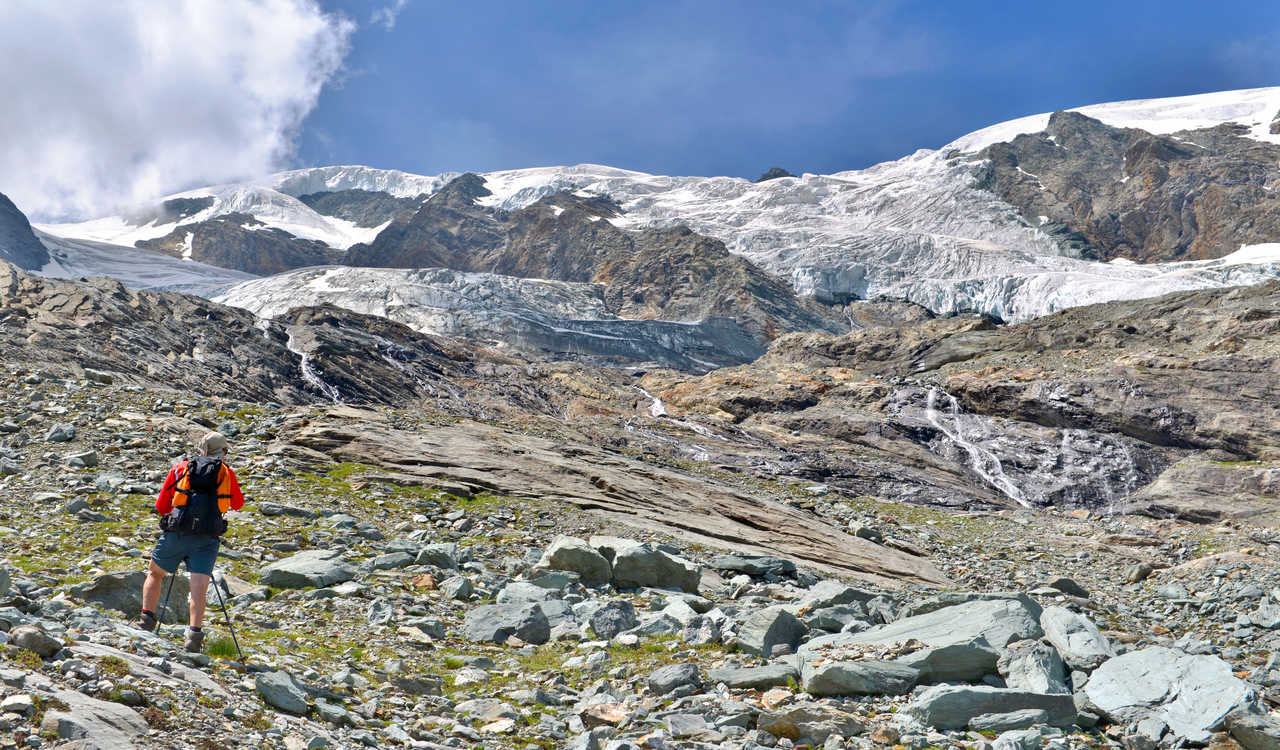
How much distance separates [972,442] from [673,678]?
205ft

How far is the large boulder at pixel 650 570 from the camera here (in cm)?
1562

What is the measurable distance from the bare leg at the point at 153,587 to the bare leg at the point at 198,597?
0.62 meters

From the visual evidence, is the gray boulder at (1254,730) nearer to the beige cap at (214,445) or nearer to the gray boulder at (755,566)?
the gray boulder at (755,566)

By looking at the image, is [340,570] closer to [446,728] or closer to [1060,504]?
[446,728]

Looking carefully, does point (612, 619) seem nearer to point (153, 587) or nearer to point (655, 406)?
point (153, 587)

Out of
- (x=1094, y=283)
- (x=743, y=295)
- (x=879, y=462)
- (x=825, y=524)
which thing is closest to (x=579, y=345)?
(x=743, y=295)

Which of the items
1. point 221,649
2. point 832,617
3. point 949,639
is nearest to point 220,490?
point 221,649

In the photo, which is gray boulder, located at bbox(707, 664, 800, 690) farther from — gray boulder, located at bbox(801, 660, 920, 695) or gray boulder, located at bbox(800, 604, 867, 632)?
gray boulder, located at bbox(800, 604, 867, 632)

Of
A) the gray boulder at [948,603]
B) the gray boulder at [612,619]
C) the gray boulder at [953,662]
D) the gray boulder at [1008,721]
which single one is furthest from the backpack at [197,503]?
the gray boulder at [948,603]

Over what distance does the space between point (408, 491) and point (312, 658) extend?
38.8ft

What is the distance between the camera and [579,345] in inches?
5689

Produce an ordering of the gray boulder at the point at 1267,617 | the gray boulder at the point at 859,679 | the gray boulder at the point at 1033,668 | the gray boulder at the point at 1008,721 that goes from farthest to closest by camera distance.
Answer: the gray boulder at the point at 1267,617 < the gray boulder at the point at 859,679 < the gray boulder at the point at 1033,668 < the gray boulder at the point at 1008,721

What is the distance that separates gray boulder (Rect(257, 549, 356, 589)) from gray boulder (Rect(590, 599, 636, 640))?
14.6ft

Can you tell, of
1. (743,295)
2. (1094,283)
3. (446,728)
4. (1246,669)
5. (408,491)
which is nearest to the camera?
(446,728)
